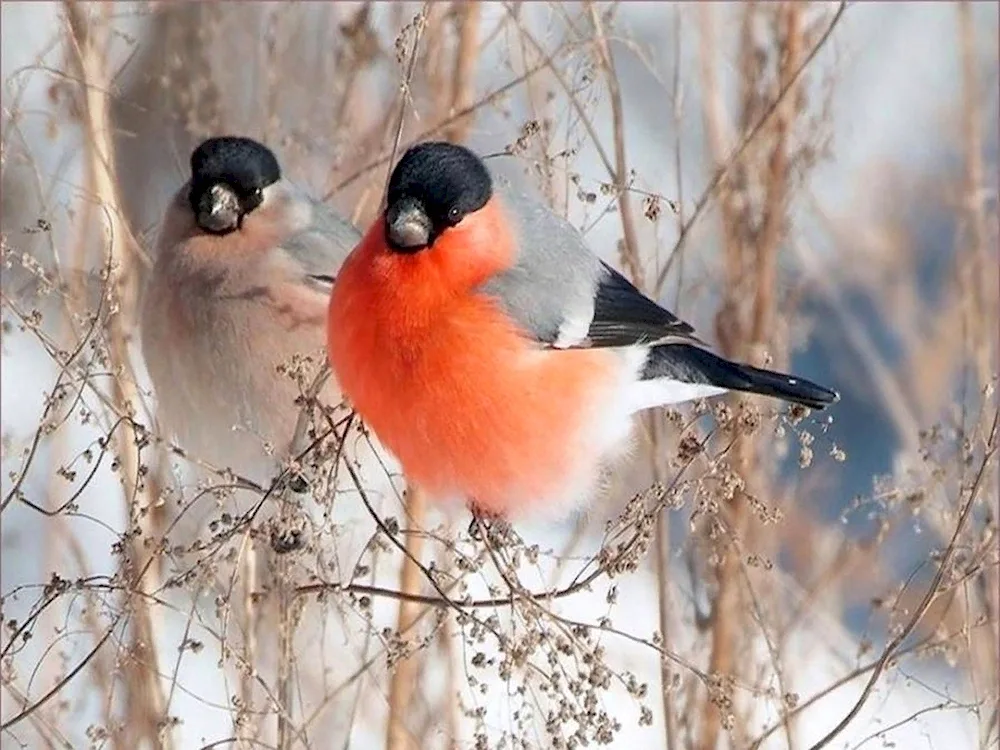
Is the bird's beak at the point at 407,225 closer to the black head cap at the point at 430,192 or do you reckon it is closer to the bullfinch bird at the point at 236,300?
the black head cap at the point at 430,192

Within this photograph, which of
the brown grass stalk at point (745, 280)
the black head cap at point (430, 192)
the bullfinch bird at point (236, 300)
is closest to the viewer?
the black head cap at point (430, 192)

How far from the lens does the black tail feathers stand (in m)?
1.78

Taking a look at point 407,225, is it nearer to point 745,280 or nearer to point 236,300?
point 236,300

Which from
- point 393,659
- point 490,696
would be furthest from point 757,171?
point 393,659

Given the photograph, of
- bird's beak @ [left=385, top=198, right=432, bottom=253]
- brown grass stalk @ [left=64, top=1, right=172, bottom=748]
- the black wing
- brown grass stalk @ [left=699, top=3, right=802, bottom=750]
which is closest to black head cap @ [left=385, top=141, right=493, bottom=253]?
bird's beak @ [left=385, top=198, right=432, bottom=253]

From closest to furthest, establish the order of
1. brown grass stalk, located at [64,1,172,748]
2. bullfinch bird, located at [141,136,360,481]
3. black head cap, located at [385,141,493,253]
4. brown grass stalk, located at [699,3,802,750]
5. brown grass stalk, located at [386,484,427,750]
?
black head cap, located at [385,141,493,253] < brown grass stalk, located at [64,1,172,748] < brown grass stalk, located at [386,484,427,750] < bullfinch bird, located at [141,136,360,481] < brown grass stalk, located at [699,3,802,750]

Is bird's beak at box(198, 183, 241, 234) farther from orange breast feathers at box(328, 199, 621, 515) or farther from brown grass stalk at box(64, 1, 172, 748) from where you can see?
orange breast feathers at box(328, 199, 621, 515)

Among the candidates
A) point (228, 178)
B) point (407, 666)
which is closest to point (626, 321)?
point (407, 666)

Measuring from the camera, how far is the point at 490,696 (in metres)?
2.97

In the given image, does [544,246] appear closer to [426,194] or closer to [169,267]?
[426,194]

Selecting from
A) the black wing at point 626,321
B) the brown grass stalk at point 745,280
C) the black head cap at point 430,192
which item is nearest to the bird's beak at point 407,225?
the black head cap at point 430,192

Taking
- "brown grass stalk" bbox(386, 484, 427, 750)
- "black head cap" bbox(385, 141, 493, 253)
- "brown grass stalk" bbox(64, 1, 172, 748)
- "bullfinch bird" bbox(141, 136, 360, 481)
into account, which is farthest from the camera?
"bullfinch bird" bbox(141, 136, 360, 481)

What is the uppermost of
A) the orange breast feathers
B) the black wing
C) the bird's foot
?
the black wing

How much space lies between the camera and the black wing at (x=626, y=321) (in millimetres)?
1855
